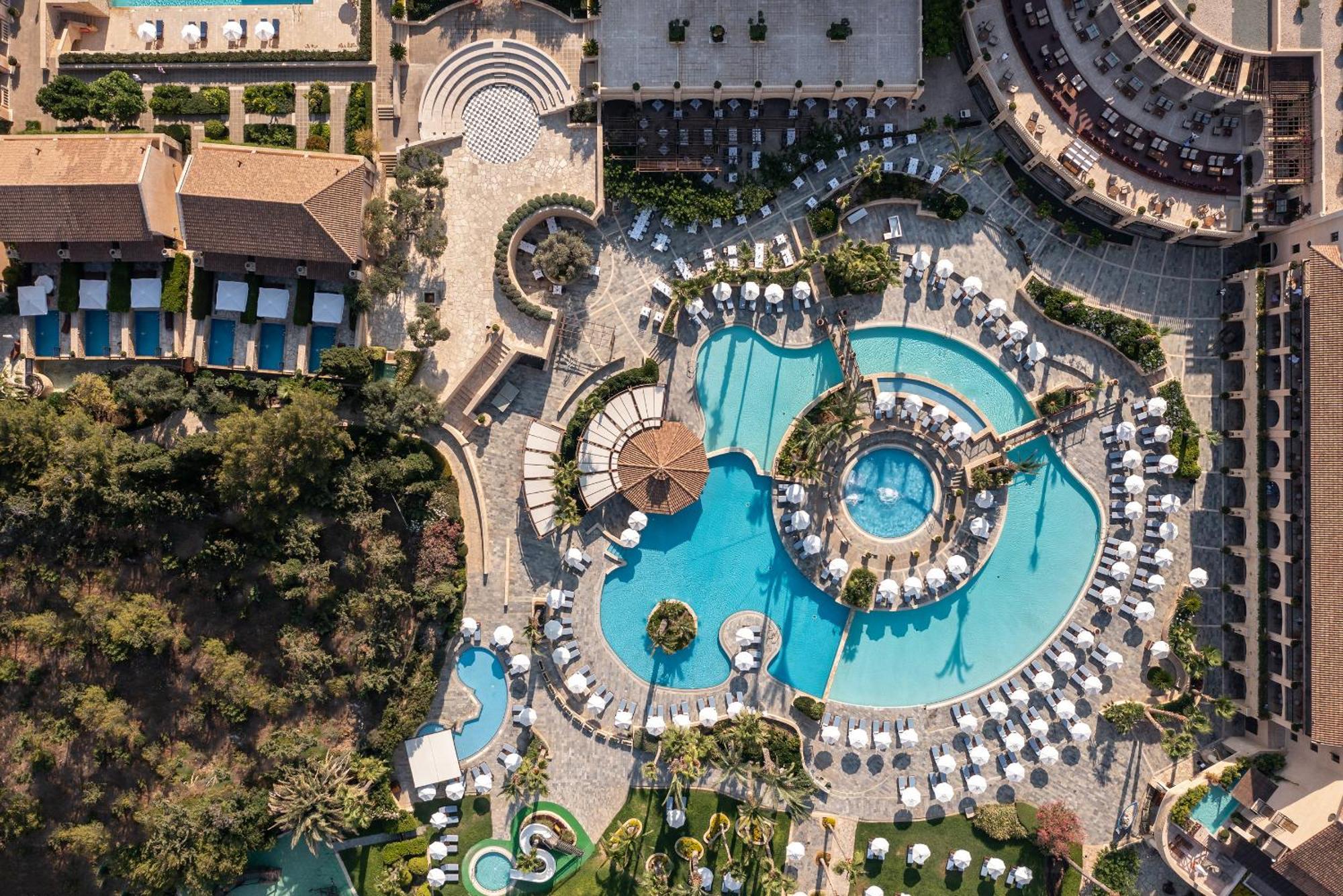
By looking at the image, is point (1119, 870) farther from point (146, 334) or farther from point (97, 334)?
point (97, 334)

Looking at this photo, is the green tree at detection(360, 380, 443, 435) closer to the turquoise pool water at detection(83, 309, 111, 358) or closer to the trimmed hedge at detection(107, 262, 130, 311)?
the trimmed hedge at detection(107, 262, 130, 311)

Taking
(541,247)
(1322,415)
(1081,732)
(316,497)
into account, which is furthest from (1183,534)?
(316,497)

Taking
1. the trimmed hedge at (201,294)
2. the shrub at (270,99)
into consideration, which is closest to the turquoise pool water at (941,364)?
the shrub at (270,99)

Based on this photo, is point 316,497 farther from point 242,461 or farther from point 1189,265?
point 1189,265

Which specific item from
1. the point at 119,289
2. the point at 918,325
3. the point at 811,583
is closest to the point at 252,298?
the point at 119,289

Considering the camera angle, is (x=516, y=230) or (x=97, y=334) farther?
(x=97, y=334)

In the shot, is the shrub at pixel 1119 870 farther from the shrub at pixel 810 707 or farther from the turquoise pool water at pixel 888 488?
the turquoise pool water at pixel 888 488
